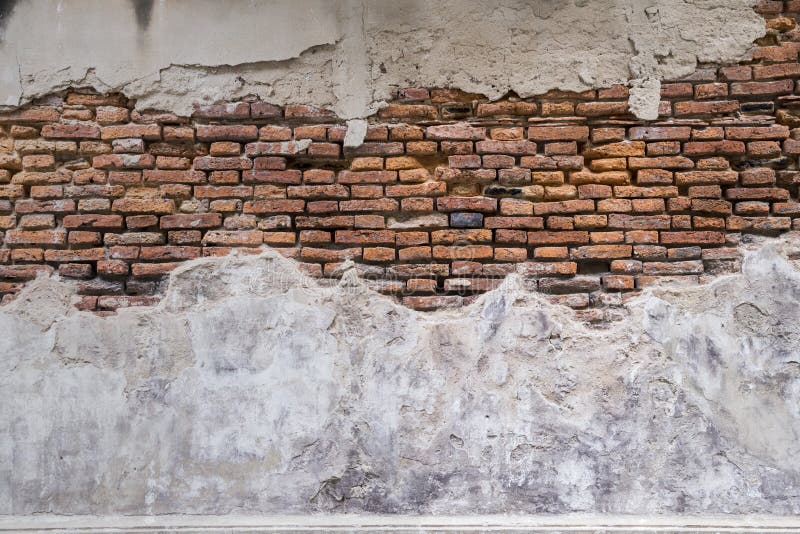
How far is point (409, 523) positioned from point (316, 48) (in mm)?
2357

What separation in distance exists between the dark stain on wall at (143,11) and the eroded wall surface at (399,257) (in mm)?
11

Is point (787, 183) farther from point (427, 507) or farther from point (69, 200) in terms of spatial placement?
point (69, 200)

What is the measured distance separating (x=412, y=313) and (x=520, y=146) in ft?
3.28

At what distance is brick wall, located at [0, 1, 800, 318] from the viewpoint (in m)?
2.68

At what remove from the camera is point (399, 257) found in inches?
106

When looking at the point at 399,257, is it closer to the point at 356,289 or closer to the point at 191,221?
the point at 356,289

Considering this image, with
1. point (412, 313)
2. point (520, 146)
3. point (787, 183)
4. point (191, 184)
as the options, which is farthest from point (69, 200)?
point (787, 183)

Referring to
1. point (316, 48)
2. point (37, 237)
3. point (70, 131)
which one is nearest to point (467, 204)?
point (316, 48)

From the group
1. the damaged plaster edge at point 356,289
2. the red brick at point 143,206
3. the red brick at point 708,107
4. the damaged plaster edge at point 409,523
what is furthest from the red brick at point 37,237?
the red brick at point 708,107

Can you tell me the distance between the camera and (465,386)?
8.52ft

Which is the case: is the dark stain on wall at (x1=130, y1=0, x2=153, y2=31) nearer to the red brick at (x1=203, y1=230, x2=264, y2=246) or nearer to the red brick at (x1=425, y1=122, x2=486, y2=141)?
the red brick at (x1=203, y1=230, x2=264, y2=246)


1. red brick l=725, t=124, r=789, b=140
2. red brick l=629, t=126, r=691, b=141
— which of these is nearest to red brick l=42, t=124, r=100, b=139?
red brick l=629, t=126, r=691, b=141

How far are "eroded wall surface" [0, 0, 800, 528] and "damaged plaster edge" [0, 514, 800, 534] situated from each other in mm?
47

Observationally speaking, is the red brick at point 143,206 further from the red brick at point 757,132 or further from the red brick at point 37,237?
the red brick at point 757,132
